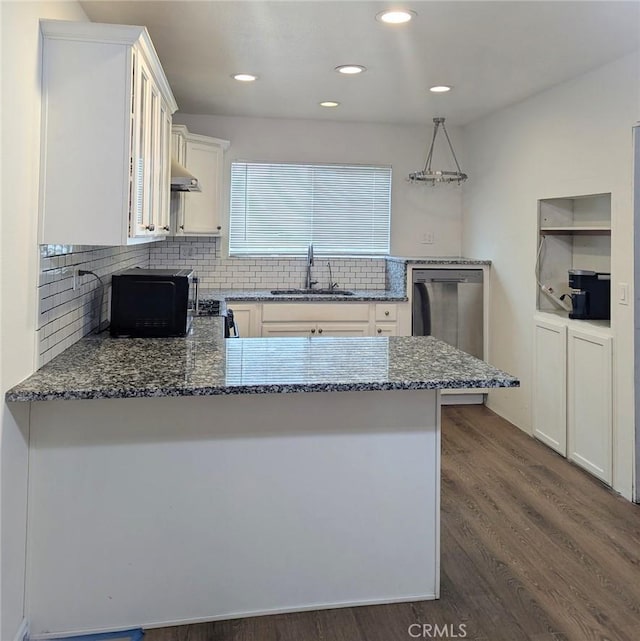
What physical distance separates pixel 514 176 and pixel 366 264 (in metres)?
1.50

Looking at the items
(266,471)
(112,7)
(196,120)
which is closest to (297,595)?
(266,471)

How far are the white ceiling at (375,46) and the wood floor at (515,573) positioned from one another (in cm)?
240

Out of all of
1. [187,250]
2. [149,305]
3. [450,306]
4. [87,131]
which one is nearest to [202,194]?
[187,250]

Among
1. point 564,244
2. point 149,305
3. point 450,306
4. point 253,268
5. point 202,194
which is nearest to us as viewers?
point 149,305

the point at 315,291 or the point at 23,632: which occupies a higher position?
the point at 315,291

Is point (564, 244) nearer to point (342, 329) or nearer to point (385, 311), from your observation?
point (385, 311)

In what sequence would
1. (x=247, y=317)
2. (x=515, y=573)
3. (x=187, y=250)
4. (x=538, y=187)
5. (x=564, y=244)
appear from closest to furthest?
(x=515, y=573), (x=538, y=187), (x=564, y=244), (x=247, y=317), (x=187, y=250)

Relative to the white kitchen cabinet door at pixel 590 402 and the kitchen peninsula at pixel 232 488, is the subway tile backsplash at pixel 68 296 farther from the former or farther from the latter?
the white kitchen cabinet door at pixel 590 402

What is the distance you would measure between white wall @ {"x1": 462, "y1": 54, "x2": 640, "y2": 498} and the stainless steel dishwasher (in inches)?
5.8

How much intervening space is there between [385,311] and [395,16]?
240 centimetres

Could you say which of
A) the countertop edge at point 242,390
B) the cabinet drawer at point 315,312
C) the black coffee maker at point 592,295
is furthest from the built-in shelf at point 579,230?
the countertop edge at point 242,390

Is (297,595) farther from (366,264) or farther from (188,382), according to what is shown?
(366,264)

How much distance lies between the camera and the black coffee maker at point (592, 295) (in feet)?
11.2

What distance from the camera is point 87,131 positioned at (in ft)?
6.48
